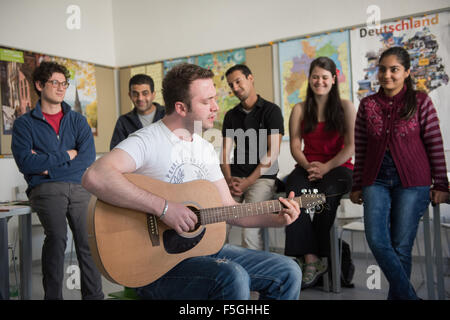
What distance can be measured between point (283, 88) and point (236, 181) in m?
1.98

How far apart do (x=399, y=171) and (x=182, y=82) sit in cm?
149

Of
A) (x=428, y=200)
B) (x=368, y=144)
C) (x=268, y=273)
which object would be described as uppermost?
(x=368, y=144)

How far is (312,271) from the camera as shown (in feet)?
9.93

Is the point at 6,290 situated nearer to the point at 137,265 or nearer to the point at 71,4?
the point at 137,265

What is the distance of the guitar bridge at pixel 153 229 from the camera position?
5.58 ft

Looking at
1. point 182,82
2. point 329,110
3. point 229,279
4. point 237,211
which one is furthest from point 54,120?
point 229,279

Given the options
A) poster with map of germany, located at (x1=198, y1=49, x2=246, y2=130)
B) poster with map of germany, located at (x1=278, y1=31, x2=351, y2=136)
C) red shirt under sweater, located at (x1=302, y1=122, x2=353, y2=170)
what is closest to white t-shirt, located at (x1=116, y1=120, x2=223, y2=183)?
red shirt under sweater, located at (x1=302, y1=122, x2=353, y2=170)

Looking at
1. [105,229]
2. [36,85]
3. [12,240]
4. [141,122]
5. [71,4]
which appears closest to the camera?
[105,229]

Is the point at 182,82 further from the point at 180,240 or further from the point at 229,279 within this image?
the point at 229,279

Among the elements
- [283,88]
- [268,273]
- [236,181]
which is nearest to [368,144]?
[236,181]

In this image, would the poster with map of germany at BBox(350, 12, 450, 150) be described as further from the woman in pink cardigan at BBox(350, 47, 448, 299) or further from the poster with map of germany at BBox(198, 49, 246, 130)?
the poster with map of germany at BBox(198, 49, 246, 130)

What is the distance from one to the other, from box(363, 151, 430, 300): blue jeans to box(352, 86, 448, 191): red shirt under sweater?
2.4 inches

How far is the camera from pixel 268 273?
1.77 m

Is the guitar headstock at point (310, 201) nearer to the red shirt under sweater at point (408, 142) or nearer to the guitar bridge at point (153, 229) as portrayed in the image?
the guitar bridge at point (153, 229)
